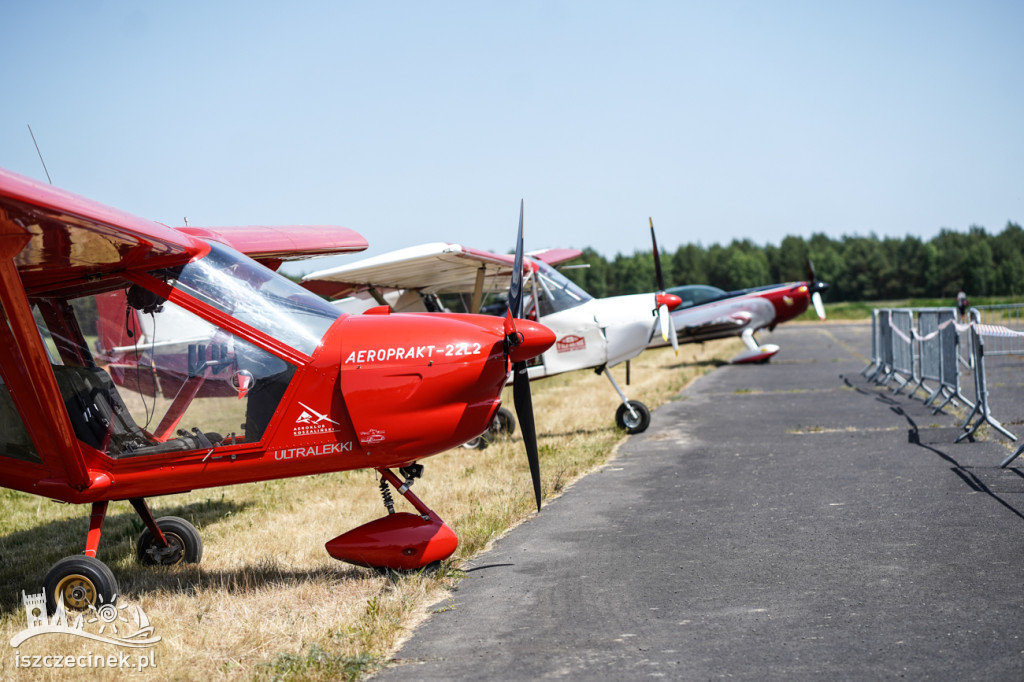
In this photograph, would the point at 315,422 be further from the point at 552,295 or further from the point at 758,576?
the point at 552,295

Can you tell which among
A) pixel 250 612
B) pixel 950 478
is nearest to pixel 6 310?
pixel 250 612

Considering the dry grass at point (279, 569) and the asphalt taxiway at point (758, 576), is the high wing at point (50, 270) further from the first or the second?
the asphalt taxiway at point (758, 576)

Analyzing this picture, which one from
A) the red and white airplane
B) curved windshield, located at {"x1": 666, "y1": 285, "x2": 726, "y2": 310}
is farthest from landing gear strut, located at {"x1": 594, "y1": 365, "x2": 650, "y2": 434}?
curved windshield, located at {"x1": 666, "y1": 285, "x2": 726, "y2": 310}

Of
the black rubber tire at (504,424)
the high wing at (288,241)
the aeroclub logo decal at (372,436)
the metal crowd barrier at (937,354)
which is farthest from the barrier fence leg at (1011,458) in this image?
the high wing at (288,241)

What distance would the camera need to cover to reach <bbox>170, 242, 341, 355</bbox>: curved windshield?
17.5 ft

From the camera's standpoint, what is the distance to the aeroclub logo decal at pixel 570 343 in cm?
1202

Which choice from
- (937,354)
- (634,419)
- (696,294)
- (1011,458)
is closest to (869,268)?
(696,294)

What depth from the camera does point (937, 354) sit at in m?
13.2

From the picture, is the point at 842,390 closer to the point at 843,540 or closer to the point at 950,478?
the point at 950,478

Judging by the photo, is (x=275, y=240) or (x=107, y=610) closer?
(x=107, y=610)

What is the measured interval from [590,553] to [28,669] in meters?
3.50

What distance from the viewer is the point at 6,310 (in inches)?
195

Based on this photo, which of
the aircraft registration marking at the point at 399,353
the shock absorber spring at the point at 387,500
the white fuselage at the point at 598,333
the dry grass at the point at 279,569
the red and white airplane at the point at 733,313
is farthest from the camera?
the red and white airplane at the point at 733,313

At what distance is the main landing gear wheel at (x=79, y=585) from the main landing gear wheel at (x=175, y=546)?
1261mm
